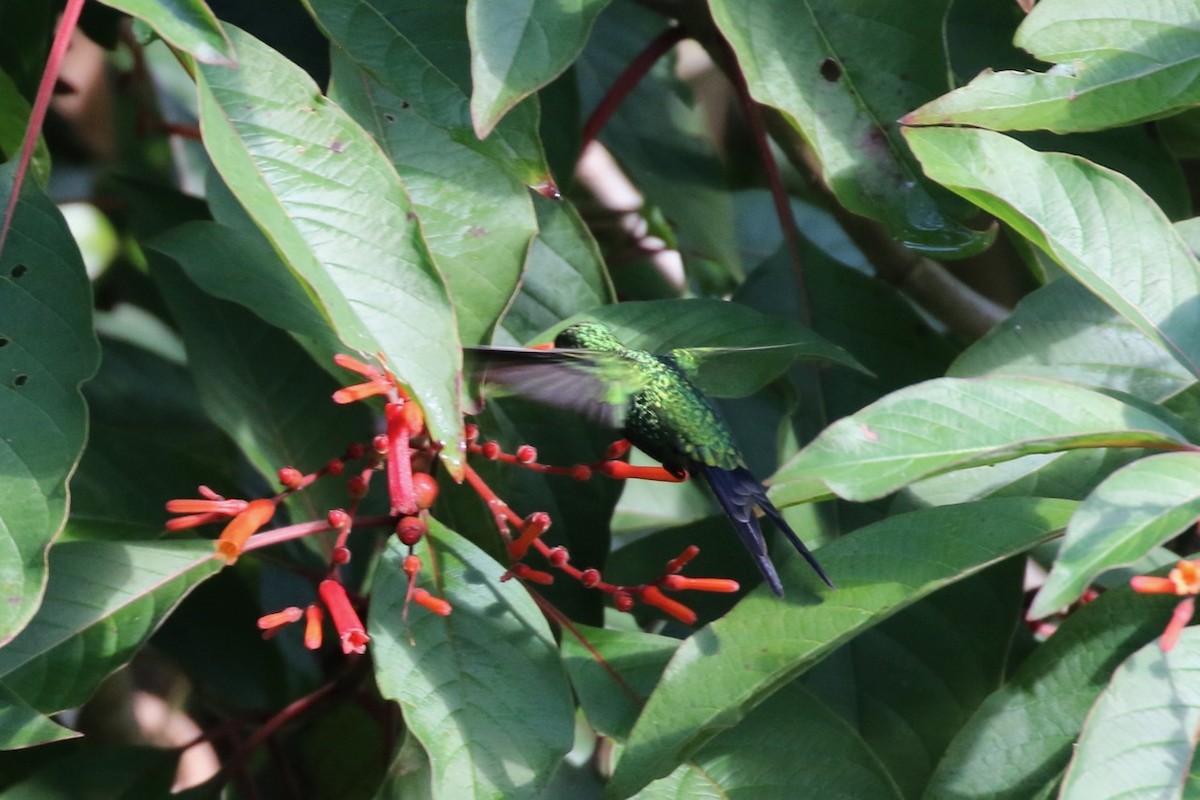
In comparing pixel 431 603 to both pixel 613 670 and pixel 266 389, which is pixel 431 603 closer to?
pixel 613 670

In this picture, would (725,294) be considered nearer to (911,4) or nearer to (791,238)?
(791,238)

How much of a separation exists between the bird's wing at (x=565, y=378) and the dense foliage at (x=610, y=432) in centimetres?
4

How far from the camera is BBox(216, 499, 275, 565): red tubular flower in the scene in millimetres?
852

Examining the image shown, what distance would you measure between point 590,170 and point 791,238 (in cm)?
81

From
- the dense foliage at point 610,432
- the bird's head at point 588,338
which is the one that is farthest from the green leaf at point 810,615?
the bird's head at point 588,338

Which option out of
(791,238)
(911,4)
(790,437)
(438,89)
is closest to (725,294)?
(791,238)

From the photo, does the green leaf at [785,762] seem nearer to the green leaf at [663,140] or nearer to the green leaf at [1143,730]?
the green leaf at [1143,730]

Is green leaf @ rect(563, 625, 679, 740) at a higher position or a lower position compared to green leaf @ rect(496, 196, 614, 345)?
lower

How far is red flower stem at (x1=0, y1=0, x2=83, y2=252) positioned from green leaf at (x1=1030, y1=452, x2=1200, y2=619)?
708 millimetres

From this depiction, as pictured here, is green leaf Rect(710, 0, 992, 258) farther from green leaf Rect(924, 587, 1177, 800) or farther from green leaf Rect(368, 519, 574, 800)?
green leaf Rect(368, 519, 574, 800)

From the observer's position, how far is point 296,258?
0.73 metres

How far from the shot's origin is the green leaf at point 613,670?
92 centimetres

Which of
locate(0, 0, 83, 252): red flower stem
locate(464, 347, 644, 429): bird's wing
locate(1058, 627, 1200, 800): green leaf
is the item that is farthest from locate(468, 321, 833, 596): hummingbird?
locate(0, 0, 83, 252): red flower stem

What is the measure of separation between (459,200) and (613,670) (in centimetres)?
39
